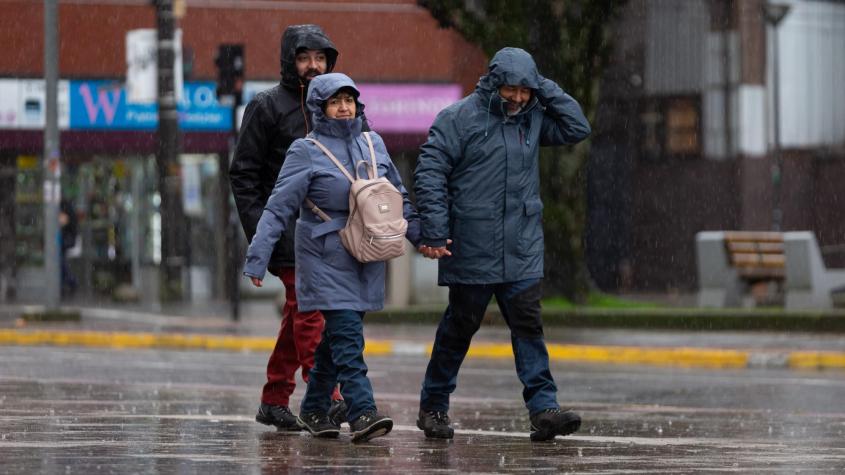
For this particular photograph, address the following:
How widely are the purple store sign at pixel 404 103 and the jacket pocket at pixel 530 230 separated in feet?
67.0

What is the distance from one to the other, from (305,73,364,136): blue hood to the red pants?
→ 855 mm

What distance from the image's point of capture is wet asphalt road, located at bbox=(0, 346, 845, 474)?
25.5 ft

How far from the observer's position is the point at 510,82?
874cm

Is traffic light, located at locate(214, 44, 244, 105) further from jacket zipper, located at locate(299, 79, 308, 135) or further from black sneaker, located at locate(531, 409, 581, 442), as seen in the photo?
black sneaker, located at locate(531, 409, 581, 442)

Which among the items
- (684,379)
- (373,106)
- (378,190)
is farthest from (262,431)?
(373,106)

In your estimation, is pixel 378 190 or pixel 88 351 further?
pixel 88 351

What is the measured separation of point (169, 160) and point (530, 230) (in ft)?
49.5

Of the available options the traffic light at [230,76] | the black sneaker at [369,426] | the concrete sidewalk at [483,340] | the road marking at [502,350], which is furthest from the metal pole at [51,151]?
the black sneaker at [369,426]

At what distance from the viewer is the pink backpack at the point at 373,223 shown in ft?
27.7

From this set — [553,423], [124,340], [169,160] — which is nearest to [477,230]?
[553,423]

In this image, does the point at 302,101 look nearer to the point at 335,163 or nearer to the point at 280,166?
the point at 280,166

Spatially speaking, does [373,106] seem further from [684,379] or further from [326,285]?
[326,285]

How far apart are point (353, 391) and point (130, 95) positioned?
55.9 feet

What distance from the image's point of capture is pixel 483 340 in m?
18.5
